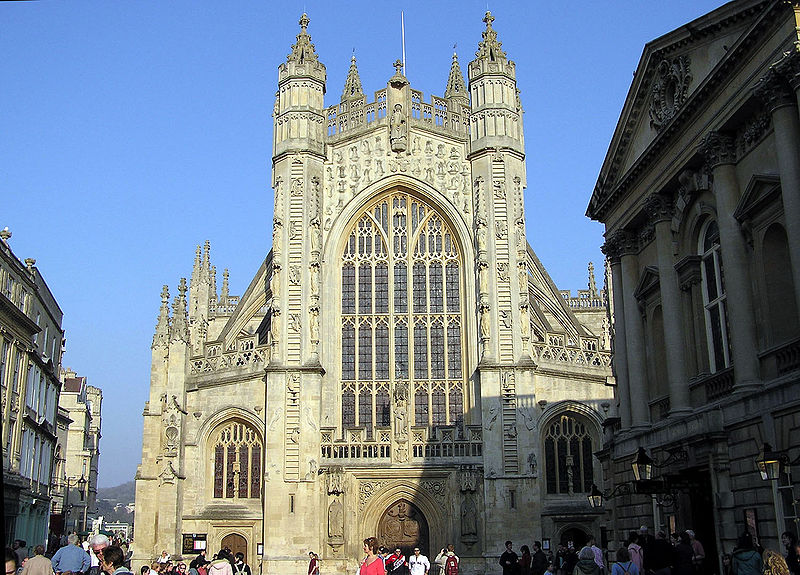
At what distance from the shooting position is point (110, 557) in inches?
371

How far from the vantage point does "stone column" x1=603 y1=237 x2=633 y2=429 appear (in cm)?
2198

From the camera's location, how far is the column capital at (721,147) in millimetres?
16312

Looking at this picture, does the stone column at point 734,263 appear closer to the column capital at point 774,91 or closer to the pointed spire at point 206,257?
the column capital at point 774,91

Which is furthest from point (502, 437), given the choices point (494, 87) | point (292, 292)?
point (494, 87)

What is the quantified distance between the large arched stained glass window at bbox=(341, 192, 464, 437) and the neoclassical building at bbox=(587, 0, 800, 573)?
10569 millimetres

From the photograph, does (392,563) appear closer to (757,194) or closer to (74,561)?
(74,561)

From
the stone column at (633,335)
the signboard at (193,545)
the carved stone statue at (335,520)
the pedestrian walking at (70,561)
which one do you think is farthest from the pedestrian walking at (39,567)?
the carved stone statue at (335,520)

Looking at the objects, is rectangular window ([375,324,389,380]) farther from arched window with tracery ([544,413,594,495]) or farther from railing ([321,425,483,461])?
arched window with tracery ([544,413,594,495])

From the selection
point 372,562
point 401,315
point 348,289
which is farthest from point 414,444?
point 372,562

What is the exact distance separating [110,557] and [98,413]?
81.0 m

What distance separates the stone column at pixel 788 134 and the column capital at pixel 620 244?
7.48 metres

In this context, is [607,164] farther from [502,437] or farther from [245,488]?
[245,488]

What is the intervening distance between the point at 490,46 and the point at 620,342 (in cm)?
1631

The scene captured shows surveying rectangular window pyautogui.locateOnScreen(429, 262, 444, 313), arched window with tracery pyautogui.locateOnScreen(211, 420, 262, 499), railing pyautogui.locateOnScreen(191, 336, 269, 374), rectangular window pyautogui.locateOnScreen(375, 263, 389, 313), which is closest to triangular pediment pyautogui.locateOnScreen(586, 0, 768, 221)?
rectangular window pyautogui.locateOnScreen(429, 262, 444, 313)
